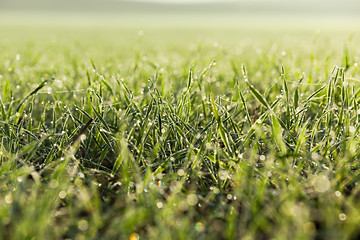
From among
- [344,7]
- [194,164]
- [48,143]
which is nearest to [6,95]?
[48,143]

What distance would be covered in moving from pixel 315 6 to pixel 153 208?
60.3 meters

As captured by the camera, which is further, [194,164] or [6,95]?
[6,95]

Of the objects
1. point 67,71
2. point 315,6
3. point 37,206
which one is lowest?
point 315,6

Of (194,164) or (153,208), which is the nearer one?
(153,208)

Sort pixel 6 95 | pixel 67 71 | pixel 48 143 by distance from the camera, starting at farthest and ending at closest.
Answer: pixel 67 71 → pixel 6 95 → pixel 48 143

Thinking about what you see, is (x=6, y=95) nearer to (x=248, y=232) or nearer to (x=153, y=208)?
(x=153, y=208)

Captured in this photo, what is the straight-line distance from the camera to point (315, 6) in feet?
177

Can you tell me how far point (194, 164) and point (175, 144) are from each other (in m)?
0.15

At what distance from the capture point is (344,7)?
50875mm

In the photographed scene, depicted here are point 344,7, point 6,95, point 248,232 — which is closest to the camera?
point 248,232

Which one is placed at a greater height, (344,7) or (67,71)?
(67,71)

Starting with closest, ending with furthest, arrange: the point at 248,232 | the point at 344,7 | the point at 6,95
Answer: the point at 248,232 → the point at 6,95 → the point at 344,7

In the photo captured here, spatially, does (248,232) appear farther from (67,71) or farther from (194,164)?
(67,71)

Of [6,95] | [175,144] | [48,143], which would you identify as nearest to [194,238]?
[175,144]
